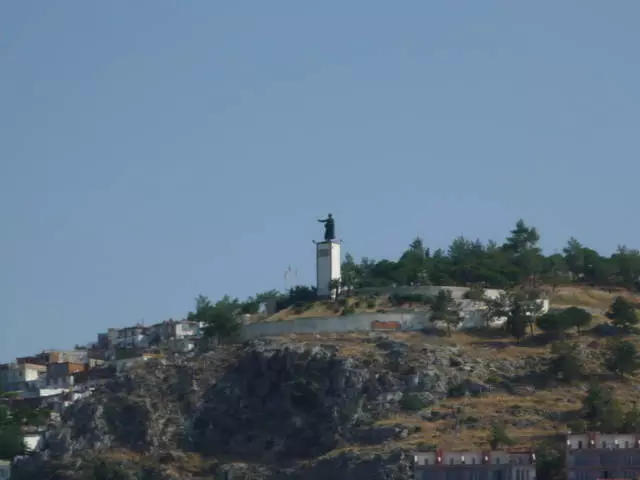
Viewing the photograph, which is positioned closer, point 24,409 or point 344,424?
point 344,424

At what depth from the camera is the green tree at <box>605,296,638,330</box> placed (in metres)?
116

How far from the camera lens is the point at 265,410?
110 m

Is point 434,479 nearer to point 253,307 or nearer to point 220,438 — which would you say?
point 220,438

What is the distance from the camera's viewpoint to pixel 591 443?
3799 inches

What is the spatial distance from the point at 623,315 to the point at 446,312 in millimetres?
9508

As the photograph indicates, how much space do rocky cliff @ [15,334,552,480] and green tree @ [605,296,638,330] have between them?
7.34m

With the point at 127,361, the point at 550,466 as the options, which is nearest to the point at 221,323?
the point at 127,361

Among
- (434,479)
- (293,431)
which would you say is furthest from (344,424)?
(434,479)

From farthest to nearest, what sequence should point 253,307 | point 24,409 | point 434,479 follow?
point 253,307 < point 24,409 < point 434,479

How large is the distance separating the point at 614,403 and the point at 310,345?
17.8m

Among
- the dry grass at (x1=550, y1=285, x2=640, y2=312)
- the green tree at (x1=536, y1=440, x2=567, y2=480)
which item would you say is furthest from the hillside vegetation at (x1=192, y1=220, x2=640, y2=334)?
the green tree at (x1=536, y1=440, x2=567, y2=480)

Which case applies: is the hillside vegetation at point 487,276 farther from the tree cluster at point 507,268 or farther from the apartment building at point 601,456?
the apartment building at point 601,456

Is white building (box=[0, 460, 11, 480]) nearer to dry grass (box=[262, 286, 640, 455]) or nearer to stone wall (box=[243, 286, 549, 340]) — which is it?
stone wall (box=[243, 286, 549, 340])

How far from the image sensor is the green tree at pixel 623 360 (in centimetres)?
10931
